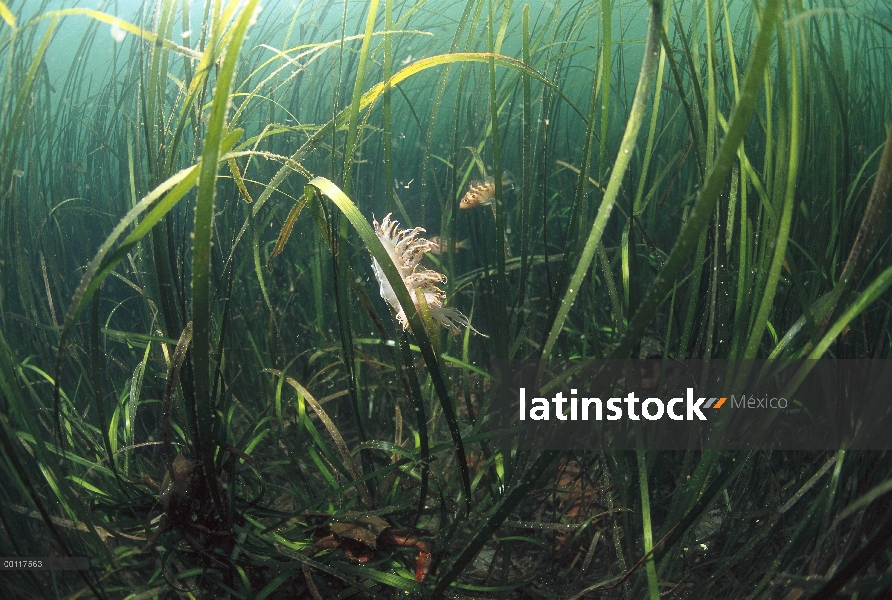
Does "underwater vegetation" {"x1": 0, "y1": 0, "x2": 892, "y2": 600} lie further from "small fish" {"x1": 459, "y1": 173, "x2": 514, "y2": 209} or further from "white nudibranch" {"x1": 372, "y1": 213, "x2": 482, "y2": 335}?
"small fish" {"x1": 459, "y1": 173, "x2": 514, "y2": 209}

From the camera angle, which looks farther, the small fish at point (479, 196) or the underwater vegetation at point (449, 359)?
the small fish at point (479, 196)

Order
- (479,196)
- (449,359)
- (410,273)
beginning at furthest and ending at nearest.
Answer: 1. (479,196)
2. (449,359)
3. (410,273)

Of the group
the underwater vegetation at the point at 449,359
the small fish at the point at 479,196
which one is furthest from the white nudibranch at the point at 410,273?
the small fish at the point at 479,196

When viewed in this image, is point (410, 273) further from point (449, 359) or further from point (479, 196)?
point (479, 196)

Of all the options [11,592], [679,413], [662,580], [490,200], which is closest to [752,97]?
[679,413]

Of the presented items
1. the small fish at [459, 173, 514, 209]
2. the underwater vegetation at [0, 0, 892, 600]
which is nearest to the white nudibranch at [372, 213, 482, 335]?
the underwater vegetation at [0, 0, 892, 600]

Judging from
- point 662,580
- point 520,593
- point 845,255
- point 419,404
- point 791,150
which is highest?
point 791,150

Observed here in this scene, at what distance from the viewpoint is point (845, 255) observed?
1.40 meters

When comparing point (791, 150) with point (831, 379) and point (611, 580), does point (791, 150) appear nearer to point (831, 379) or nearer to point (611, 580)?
point (831, 379)

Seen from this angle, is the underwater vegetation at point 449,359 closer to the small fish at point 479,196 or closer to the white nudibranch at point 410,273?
the white nudibranch at point 410,273

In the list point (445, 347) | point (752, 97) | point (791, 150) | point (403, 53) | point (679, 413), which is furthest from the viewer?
point (403, 53)

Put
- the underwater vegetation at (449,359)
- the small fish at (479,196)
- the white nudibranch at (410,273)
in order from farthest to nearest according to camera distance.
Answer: the small fish at (479,196) < the white nudibranch at (410,273) < the underwater vegetation at (449,359)

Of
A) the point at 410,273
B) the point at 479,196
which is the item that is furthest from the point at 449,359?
the point at 479,196

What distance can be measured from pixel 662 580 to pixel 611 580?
0.11 m
